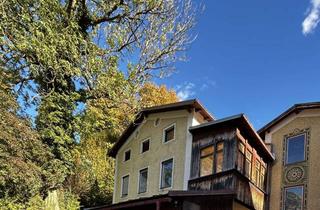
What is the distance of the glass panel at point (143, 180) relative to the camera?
74.2 ft

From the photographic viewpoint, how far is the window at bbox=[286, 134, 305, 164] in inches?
770

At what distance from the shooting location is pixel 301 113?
789 inches

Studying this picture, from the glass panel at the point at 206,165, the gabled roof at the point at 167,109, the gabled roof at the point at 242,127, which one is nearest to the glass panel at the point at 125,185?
the gabled roof at the point at 167,109

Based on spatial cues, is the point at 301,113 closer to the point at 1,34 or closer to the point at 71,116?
the point at 71,116

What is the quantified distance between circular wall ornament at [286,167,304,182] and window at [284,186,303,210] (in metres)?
0.41

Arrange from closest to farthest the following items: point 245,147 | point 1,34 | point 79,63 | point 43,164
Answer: point 1,34
point 79,63
point 43,164
point 245,147

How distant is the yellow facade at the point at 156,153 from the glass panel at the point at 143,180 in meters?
0.23

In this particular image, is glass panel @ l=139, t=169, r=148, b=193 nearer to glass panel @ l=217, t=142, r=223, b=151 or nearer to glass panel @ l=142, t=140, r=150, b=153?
glass panel @ l=142, t=140, r=150, b=153

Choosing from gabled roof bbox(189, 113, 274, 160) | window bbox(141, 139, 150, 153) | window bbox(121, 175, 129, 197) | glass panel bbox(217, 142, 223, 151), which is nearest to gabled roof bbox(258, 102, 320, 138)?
gabled roof bbox(189, 113, 274, 160)

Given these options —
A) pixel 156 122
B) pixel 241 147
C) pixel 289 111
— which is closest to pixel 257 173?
pixel 241 147

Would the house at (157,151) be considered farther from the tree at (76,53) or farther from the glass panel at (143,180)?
the tree at (76,53)

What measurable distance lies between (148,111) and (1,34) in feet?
41.1

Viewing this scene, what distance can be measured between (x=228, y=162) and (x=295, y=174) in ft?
12.0

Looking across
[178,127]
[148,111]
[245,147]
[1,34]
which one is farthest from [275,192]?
[1,34]
